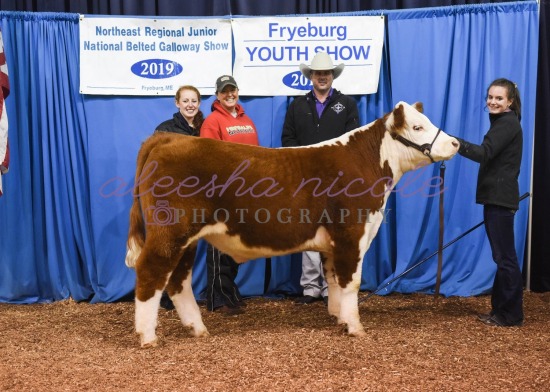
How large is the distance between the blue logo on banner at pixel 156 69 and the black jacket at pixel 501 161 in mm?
2687

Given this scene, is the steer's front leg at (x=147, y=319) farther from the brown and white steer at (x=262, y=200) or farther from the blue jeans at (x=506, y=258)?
the blue jeans at (x=506, y=258)

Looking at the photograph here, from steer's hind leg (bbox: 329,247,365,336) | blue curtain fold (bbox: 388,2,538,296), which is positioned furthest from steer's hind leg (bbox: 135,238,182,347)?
blue curtain fold (bbox: 388,2,538,296)

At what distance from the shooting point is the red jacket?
16.1ft

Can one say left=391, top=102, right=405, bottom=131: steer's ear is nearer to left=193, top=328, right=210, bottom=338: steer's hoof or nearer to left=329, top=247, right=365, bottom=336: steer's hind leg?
left=329, top=247, right=365, bottom=336: steer's hind leg

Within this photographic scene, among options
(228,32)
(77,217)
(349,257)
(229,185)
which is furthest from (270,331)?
(228,32)

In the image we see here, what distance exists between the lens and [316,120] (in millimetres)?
5199

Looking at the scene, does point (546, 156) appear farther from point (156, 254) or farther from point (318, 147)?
point (156, 254)

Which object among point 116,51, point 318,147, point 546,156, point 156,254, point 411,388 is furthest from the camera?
point 546,156

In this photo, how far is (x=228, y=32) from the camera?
17.9 ft

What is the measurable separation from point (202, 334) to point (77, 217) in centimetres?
197

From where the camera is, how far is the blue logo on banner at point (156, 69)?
17.9 feet

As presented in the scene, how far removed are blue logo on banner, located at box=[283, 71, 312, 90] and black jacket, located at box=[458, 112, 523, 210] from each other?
65.2 inches

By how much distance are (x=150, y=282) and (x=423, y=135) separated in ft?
6.82

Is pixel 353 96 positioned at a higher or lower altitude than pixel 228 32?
lower
